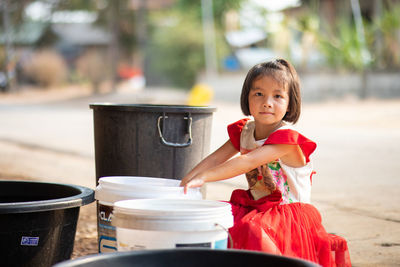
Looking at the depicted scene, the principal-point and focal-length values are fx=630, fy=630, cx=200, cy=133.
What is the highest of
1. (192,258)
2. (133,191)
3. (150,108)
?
(150,108)

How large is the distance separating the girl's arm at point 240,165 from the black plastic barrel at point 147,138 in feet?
2.34

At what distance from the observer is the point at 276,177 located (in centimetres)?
287

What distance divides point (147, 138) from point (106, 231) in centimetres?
75

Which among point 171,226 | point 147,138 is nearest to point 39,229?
point 171,226

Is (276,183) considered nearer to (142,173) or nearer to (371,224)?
(142,173)

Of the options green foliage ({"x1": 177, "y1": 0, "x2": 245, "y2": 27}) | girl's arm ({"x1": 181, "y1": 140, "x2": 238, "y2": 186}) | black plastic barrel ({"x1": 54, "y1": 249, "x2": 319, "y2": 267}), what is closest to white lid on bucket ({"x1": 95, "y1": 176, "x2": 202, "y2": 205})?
girl's arm ({"x1": 181, "y1": 140, "x2": 238, "y2": 186})

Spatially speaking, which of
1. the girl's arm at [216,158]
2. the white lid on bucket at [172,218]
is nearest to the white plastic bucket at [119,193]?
the girl's arm at [216,158]

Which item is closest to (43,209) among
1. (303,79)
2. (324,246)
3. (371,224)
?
(324,246)

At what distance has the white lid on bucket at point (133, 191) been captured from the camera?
96.8 inches

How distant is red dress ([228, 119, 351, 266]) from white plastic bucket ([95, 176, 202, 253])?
1.00 feet

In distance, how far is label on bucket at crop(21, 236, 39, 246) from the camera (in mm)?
2586

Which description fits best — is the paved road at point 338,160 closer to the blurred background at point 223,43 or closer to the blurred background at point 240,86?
the blurred background at point 240,86

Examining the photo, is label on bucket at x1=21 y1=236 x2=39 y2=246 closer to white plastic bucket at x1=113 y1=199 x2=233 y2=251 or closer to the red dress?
white plastic bucket at x1=113 y1=199 x2=233 y2=251

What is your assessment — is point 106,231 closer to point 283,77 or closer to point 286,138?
point 286,138
